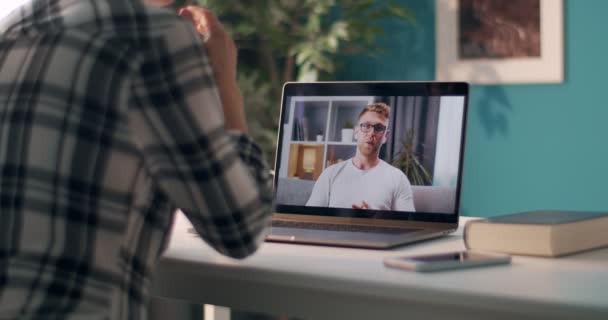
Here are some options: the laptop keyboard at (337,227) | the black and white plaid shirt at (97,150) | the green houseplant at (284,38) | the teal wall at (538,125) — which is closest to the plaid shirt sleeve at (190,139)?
the black and white plaid shirt at (97,150)

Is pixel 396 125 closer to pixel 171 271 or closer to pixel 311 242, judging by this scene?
pixel 311 242

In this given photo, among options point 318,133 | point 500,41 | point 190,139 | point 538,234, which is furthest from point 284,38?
point 190,139

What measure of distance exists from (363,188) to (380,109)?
0.45 feet

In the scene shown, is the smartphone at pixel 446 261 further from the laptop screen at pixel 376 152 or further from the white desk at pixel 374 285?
the laptop screen at pixel 376 152

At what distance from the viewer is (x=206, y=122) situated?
89cm

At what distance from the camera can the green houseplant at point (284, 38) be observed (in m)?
3.40

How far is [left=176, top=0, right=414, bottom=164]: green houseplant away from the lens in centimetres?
340

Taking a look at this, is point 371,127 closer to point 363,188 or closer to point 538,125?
point 363,188

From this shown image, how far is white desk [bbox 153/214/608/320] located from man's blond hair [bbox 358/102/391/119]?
248mm

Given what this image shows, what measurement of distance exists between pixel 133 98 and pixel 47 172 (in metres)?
0.12

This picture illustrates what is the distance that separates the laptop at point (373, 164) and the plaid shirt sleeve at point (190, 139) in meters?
0.28

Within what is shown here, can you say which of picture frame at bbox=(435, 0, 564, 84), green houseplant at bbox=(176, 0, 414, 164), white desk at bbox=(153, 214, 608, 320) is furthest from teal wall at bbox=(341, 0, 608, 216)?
white desk at bbox=(153, 214, 608, 320)

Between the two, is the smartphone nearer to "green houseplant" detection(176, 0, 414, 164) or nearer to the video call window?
the video call window

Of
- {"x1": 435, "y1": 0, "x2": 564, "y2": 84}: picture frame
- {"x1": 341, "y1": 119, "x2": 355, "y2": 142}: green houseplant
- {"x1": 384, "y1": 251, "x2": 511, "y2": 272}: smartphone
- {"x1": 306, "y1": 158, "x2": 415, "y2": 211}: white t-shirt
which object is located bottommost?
{"x1": 384, "y1": 251, "x2": 511, "y2": 272}: smartphone
